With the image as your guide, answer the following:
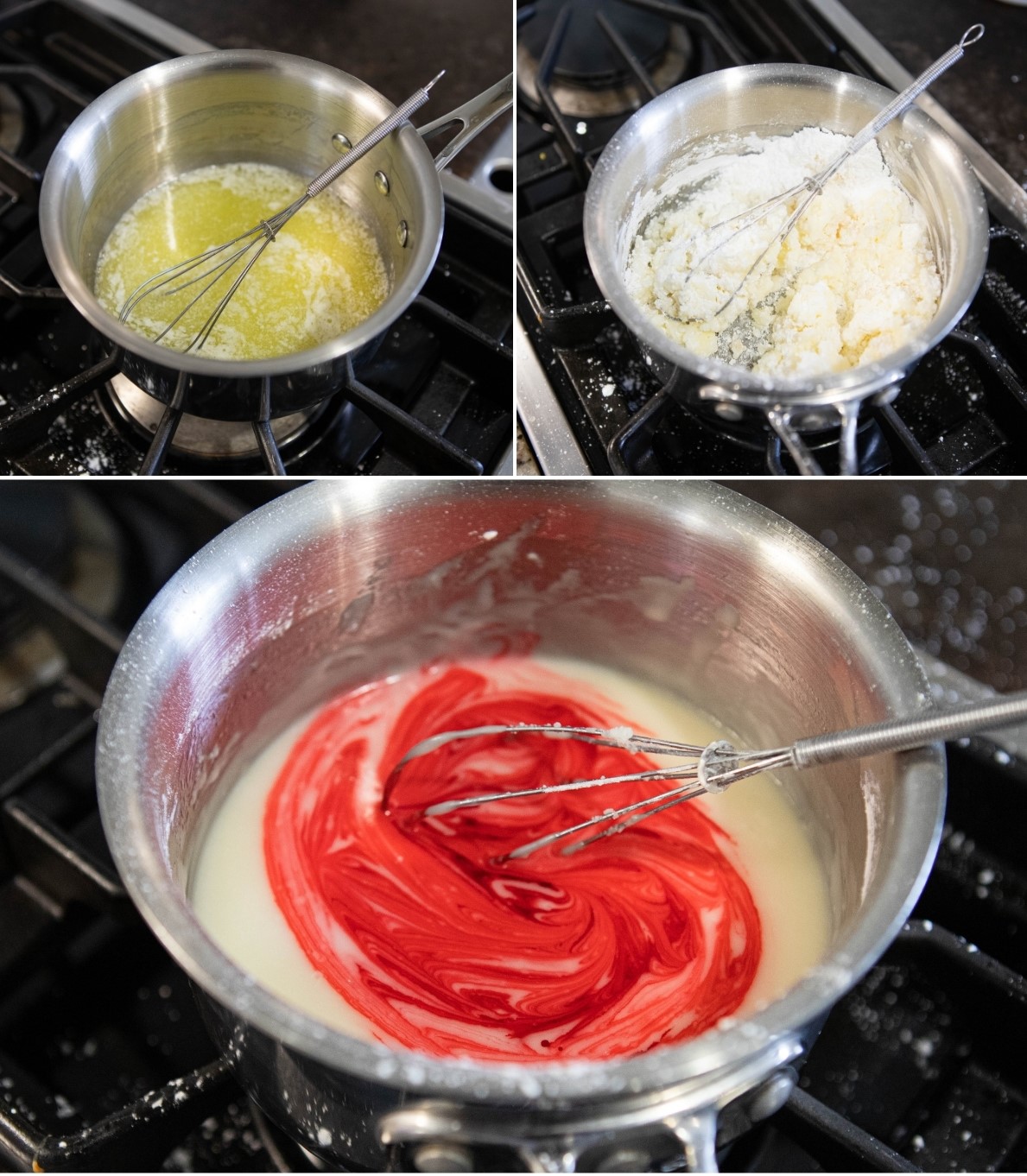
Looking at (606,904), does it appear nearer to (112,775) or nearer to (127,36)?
(112,775)

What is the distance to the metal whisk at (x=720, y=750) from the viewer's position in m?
0.50

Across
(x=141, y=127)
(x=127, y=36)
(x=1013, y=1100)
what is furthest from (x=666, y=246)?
(x=1013, y=1100)

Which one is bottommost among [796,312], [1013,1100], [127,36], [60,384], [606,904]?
[1013,1100]

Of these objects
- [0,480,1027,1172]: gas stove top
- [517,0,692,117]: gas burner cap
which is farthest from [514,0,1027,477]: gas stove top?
[0,480,1027,1172]: gas stove top

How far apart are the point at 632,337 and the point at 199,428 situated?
10.9 inches

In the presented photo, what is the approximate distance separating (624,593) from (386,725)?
17 centimetres

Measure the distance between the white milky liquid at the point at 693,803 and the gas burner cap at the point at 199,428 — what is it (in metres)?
0.18

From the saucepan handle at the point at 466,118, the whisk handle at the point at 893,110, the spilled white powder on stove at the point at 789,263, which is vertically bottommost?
the spilled white powder on stove at the point at 789,263

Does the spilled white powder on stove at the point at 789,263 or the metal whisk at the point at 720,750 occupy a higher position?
the spilled white powder on stove at the point at 789,263

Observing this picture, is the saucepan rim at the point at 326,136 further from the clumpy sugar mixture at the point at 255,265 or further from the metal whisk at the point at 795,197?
the metal whisk at the point at 795,197

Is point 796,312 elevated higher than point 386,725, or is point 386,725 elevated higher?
point 796,312

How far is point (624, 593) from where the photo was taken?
725 mm

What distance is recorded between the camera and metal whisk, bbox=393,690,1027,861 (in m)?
0.50

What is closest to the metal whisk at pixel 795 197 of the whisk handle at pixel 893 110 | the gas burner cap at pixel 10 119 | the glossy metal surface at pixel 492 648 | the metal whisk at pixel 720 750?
the whisk handle at pixel 893 110
